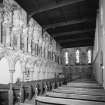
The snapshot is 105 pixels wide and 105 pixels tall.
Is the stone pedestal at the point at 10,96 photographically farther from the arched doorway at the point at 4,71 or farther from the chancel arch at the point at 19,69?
the chancel arch at the point at 19,69

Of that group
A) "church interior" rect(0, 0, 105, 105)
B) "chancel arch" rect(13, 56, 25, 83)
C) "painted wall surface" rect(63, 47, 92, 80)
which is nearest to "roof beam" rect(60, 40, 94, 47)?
"painted wall surface" rect(63, 47, 92, 80)

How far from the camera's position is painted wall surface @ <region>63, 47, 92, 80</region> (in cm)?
3281

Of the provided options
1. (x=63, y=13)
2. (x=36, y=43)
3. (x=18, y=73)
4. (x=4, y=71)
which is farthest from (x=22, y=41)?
(x=63, y=13)

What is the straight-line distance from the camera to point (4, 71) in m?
13.8

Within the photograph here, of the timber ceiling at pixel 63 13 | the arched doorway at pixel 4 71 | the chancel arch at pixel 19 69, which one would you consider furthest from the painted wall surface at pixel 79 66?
the arched doorway at pixel 4 71

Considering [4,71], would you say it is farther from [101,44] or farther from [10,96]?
[101,44]

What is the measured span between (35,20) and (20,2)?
4.62m

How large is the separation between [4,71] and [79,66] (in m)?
22.6

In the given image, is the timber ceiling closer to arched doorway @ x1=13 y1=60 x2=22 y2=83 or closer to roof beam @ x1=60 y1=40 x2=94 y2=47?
roof beam @ x1=60 y1=40 x2=94 y2=47

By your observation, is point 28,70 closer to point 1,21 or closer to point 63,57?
point 1,21

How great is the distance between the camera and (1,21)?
39.8 ft

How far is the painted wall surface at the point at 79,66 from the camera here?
108 ft

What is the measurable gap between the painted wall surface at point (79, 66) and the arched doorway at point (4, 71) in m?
20.7

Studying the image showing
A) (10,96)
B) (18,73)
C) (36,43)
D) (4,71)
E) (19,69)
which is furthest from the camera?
(36,43)
